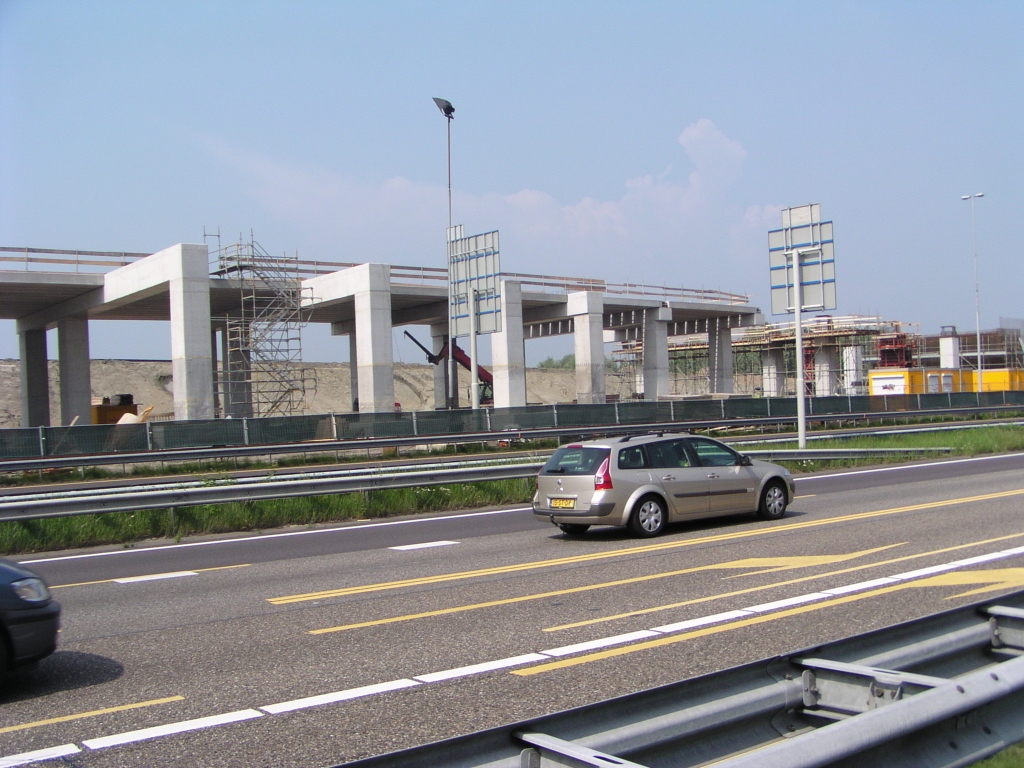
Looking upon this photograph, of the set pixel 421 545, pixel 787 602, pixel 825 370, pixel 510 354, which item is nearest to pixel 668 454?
pixel 421 545

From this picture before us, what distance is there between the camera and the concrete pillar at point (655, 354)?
53031mm

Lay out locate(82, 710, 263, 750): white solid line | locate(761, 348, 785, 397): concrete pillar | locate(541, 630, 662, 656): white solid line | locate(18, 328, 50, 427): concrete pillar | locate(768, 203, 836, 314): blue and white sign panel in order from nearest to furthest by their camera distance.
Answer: locate(82, 710, 263, 750): white solid line
locate(541, 630, 662, 656): white solid line
locate(768, 203, 836, 314): blue and white sign panel
locate(18, 328, 50, 427): concrete pillar
locate(761, 348, 785, 397): concrete pillar

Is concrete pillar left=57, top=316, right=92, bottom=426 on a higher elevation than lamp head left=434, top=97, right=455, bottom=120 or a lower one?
lower

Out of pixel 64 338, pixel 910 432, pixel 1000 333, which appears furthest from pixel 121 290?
pixel 1000 333

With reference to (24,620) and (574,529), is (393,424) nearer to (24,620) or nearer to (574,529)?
(574,529)

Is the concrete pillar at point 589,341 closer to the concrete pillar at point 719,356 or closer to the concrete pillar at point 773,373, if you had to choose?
the concrete pillar at point 719,356

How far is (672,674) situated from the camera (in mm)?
6418

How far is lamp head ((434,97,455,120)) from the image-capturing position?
3894cm

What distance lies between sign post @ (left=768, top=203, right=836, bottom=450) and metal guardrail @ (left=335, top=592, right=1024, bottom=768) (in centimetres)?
2093

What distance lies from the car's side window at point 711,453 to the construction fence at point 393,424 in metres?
18.4

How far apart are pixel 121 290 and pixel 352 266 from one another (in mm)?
10058

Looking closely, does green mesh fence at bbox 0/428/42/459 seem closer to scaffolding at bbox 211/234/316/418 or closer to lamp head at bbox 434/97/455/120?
scaffolding at bbox 211/234/316/418

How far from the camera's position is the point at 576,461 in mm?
13719

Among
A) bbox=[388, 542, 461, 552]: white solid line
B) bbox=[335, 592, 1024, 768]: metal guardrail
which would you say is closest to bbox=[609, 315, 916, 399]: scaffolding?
bbox=[388, 542, 461, 552]: white solid line
